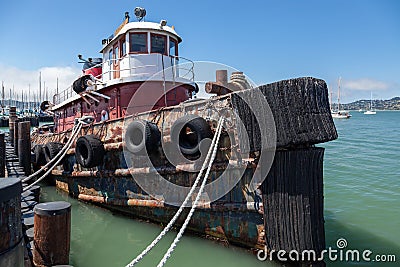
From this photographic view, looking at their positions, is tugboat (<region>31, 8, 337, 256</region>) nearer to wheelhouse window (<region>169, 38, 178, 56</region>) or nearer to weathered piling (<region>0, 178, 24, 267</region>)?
wheelhouse window (<region>169, 38, 178, 56</region>)

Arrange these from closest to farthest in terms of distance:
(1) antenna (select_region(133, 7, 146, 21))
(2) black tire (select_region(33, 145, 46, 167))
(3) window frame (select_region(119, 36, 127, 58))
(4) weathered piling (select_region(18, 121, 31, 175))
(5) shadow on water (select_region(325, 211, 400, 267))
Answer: (5) shadow on water (select_region(325, 211, 400, 267)), (3) window frame (select_region(119, 36, 127, 58)), (1) antenna (select_region(133, 7, 146, 21)), (4) weathered piling (select_region(18, 121, 31, 175)), (2) black tire (select_region(33, 145, 46, 167))

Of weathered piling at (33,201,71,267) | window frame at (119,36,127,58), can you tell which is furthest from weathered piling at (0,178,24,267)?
window frame at (119,36,127,58)

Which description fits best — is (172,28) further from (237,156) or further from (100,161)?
(237,156)

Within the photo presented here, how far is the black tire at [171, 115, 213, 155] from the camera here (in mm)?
5184

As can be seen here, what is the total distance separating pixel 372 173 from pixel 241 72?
343 inches

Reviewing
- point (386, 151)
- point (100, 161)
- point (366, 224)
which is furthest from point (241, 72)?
point (386, 151)

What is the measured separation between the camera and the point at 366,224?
701cm

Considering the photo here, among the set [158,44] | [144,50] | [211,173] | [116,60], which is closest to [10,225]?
[211,173]

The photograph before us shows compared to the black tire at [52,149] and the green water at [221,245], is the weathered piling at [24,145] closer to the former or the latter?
the black tire at [52,149]

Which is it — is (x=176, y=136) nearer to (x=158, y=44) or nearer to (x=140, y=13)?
(x=158, y=44)

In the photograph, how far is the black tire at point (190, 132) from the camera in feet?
17.0

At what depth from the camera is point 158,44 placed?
9.05 meters

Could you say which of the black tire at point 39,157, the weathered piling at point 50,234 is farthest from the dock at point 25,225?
the black tire at point 39,157

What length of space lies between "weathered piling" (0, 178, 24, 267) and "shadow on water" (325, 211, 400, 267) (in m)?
4.69
